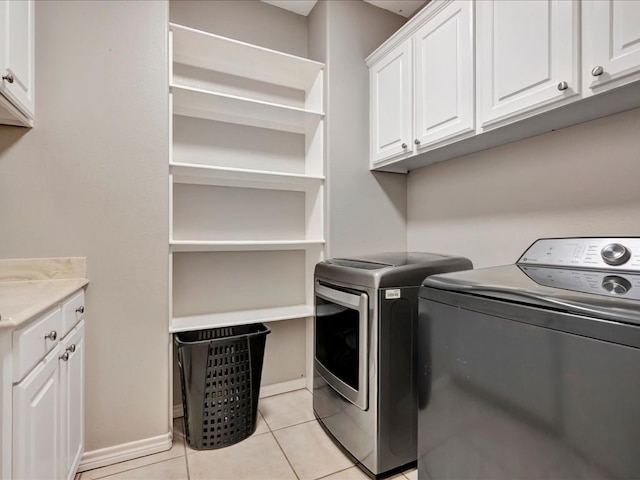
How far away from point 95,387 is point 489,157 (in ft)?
7.86

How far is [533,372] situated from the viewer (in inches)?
30.8

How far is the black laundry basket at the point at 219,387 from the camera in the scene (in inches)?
65.8

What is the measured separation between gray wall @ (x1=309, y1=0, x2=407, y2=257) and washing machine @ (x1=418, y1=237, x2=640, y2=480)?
115 cm

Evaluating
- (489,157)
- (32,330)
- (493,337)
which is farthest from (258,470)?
Result: (489,157)

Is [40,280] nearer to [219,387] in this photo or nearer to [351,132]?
[219,387]

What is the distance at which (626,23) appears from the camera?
1.03 metres

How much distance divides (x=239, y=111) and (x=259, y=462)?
200 cm

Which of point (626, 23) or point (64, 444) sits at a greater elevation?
point (626, 23)

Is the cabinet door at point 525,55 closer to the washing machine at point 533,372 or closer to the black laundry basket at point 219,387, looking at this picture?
the washing machine at point 533,372

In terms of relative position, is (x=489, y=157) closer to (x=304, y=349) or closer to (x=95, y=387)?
(x=304, y=349)

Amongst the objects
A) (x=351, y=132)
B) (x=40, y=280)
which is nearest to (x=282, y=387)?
(x=40, y=280)

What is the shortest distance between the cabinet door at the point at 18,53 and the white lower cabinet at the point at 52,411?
33.6 inches

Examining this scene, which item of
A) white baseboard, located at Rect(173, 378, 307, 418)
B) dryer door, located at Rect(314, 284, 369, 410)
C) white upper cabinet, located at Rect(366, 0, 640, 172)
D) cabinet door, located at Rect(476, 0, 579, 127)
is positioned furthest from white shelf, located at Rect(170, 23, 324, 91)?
white baseboard, located at Rect(173, 378, 307, 418)

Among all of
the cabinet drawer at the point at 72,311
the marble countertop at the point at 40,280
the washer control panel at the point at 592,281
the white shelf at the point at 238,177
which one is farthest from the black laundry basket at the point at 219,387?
the washer control panel at the point at 592,281
